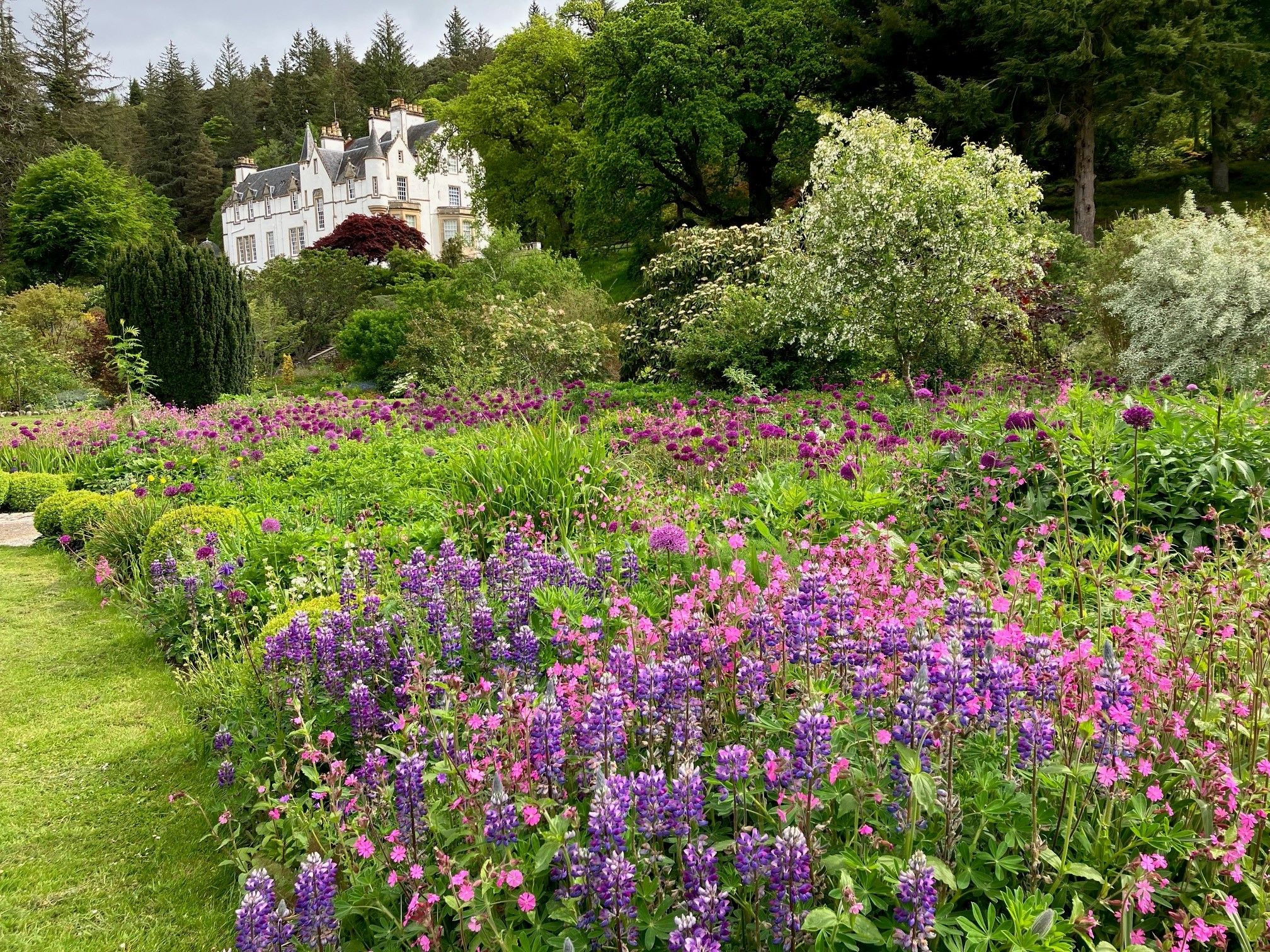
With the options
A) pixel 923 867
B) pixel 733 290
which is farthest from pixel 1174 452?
pixel 733 290

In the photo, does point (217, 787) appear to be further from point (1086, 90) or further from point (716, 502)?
point (1086, 90)

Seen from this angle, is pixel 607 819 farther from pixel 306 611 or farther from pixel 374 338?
pixel 374 338

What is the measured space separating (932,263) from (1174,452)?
5.77 meters

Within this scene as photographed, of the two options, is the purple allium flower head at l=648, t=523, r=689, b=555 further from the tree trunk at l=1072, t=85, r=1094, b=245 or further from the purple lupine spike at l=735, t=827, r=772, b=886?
the tree trunk at l=1072, t=85, r=1094, b=245

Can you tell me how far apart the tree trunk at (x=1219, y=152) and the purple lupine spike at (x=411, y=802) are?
945 inches

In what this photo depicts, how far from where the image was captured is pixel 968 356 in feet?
36.9

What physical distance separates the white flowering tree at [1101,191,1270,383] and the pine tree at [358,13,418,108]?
Answer: 209 feet

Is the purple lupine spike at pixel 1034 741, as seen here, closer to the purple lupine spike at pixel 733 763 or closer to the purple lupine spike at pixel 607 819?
the purple lupine spike at pixel 733 763

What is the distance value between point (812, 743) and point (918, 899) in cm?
34

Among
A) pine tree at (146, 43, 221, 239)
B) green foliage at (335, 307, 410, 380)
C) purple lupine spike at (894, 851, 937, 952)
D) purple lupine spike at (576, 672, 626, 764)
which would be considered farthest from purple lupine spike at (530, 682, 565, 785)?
pine tree at (146, 43, 221, 239)

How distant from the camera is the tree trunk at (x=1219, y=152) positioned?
19891 mm

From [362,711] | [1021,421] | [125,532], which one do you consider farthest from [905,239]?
[362,711]

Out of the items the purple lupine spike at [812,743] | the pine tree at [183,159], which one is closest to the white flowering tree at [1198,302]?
the purple lupine spike at [812,743]

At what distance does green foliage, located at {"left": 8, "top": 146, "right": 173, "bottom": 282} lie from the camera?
36.0 meters
